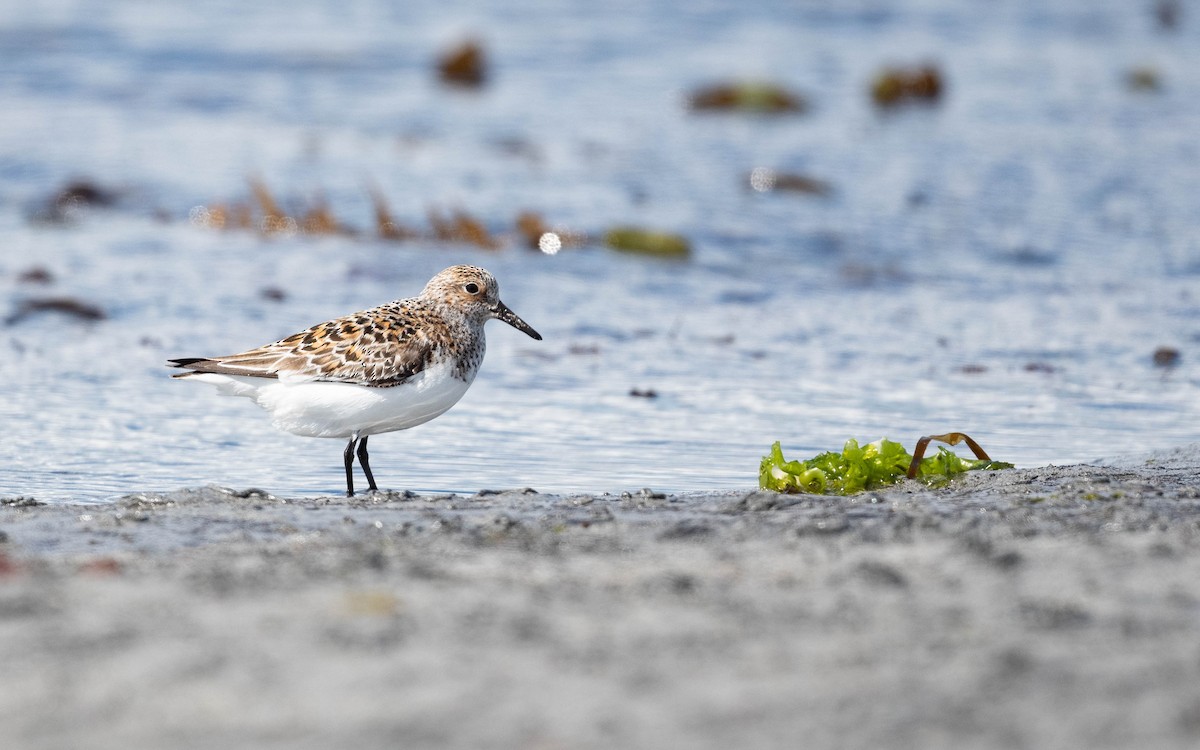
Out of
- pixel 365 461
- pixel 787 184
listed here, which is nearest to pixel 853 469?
pixel 365 461

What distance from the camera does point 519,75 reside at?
19.4 metres

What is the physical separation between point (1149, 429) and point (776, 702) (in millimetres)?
5054

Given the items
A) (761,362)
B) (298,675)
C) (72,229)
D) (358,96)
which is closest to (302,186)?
(72,229)

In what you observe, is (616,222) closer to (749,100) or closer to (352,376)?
(749,100)

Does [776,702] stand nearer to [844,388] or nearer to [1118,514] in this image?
[1118,514]

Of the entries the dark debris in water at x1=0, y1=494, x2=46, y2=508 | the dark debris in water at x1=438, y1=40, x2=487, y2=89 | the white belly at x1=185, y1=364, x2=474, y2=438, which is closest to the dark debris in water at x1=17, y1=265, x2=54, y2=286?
the white belly at x1=185, y1=364, x2=474, y2=438

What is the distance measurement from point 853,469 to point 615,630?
8.43 ft

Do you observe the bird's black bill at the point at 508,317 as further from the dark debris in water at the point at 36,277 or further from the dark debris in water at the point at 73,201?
the dark debris in water at the point at 73,201

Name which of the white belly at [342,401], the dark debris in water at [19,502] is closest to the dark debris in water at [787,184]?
the white belly at [342,401]

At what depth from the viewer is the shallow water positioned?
7746mm

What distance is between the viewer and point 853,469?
6219 millimetres

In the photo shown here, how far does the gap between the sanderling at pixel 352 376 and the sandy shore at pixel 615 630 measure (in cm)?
104

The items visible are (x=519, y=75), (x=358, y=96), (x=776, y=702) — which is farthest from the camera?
(x=519, y=75)

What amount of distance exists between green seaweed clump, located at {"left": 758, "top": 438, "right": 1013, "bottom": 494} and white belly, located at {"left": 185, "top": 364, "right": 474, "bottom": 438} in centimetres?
141
